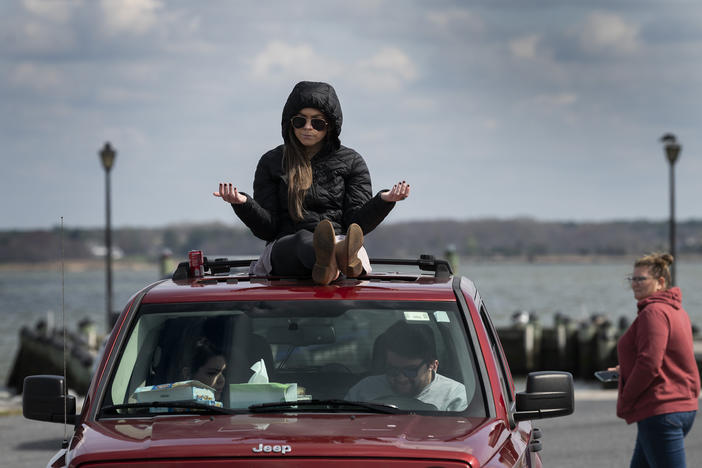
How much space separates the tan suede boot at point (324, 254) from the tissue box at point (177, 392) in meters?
0.72

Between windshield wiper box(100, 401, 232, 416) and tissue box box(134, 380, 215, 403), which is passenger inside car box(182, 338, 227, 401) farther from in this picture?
windshield wiper box(100, 401, 232, 416)

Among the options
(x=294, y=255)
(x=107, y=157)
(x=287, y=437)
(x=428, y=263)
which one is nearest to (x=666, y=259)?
(x=428, y=263)

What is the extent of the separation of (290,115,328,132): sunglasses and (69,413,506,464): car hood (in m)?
2.26

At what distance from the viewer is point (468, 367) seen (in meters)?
5.16

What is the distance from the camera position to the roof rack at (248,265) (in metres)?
5.94

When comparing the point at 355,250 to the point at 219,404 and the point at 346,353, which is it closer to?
the point at 346,353

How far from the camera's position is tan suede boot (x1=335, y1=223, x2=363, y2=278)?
17.8ft

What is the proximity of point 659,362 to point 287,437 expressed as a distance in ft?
12.8

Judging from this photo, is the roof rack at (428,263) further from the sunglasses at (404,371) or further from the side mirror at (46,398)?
the side mirror at (46,398)

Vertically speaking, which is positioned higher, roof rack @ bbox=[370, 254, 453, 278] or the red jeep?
roof rack @ bbox=[370, 254, 453, 278]

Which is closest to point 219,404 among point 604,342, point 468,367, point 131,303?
point 131,303

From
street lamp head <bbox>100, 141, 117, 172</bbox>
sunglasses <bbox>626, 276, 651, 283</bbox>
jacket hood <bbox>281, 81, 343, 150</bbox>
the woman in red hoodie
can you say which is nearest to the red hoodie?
the woman in red hoodie

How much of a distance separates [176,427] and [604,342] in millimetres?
26166

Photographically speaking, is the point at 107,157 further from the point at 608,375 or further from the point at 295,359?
the point at 295,359
